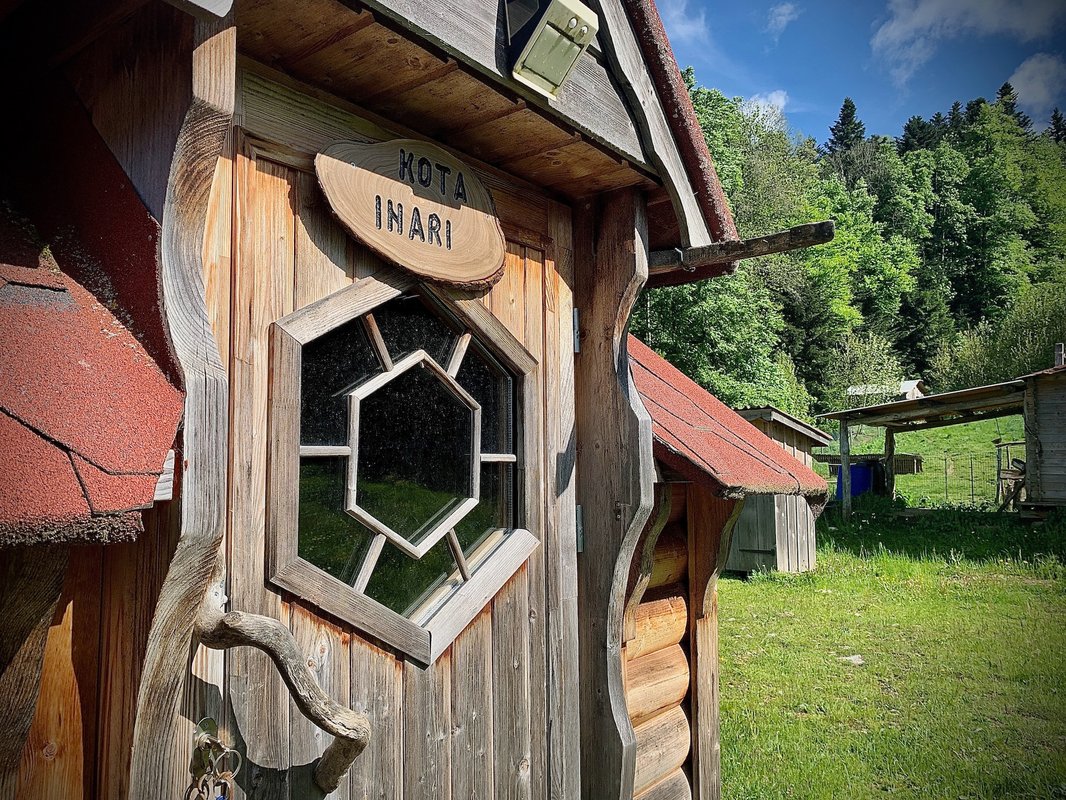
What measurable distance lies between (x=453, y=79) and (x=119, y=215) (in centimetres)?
95

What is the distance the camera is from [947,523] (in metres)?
14.8

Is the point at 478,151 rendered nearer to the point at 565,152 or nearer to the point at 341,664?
the point at 565,152

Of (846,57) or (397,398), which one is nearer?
(397,398)

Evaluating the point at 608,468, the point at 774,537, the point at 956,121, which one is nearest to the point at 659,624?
the point at 608,468

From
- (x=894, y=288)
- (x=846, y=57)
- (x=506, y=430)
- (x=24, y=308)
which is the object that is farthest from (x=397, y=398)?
(x=894, y=288)

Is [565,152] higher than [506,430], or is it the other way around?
[565,152]

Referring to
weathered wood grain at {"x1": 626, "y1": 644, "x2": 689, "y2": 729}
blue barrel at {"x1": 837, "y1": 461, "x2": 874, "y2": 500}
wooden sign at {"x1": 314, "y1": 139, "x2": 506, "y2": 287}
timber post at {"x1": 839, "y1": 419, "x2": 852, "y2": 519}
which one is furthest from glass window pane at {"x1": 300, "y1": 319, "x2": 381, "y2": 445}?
blue barrel at {"x1": 837, "y1": 461, "x2": 874, "y2": 500}

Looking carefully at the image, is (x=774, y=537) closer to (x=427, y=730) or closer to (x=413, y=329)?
(x=427, y=730)

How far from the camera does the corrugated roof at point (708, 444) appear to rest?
273cm

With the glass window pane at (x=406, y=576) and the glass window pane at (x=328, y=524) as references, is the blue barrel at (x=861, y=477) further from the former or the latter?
the glass window pane at (x=328, y=524)

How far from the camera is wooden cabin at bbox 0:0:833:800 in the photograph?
1229mm

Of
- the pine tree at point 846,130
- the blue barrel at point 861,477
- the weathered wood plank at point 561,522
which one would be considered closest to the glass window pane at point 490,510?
the weathered wood plank at point 561,522

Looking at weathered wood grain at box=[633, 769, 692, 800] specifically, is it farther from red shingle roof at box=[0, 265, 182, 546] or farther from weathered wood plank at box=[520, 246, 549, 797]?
red shingle roof at box=[0, 265, 182, 546]

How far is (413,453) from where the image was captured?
211 cm
